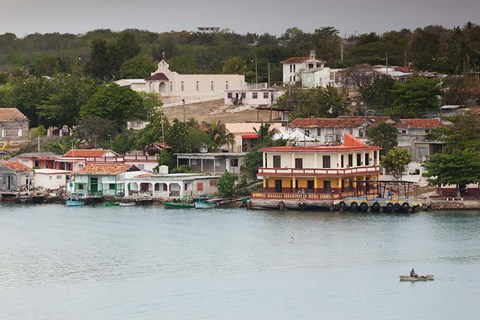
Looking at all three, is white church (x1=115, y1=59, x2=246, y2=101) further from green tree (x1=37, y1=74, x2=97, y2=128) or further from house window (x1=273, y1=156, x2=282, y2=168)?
house window (x1=273, y1=156, x2=282, y2=168)

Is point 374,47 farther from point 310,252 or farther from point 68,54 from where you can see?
point 310,252

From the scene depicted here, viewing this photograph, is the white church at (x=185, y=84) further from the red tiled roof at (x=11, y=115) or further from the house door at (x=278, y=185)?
the house door at (x=278, y=185)

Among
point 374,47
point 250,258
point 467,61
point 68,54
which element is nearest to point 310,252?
point 250,258

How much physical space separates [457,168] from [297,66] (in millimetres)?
35936

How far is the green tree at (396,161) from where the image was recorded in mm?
63438

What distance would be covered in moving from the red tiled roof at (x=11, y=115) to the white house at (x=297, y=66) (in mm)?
18342

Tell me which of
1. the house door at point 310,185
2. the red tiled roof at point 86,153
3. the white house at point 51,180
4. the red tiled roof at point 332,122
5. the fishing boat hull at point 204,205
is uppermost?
the red tiled roof at point 332,122

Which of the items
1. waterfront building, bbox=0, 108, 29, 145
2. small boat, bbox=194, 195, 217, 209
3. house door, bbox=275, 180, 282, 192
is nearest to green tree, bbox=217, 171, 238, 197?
small boat, bbox=194, 195, 217, 209

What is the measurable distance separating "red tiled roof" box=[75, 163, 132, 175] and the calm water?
21.1 ft

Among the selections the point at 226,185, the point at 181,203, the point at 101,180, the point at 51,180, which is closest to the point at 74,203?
the point at 101,180

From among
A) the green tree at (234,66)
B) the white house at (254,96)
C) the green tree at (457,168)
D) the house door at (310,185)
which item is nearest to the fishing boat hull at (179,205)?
the house door at (310,185)

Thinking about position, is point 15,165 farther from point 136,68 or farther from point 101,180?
point 136,68

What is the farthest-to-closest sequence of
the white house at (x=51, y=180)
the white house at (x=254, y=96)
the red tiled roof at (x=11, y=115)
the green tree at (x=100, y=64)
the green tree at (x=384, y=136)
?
the green tree at (x=100, y=64)
the white house at (x=254, y=96)
the red tiled roof at (x=11, y=115)
the white house at (x=51, y=180)
the green tree at (x=384, y=136)

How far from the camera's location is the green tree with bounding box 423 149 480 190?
58.7 meters
